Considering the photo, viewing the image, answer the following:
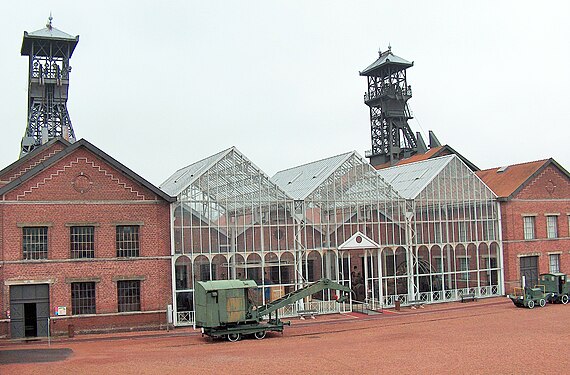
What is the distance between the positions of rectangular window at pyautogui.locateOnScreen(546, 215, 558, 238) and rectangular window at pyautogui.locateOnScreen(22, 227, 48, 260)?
102ft

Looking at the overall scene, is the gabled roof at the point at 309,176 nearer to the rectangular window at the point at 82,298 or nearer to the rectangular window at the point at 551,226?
the rectangular window at the point at 82,298

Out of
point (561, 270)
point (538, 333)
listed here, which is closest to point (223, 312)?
point (538, 333)

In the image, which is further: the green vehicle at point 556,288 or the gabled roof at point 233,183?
the green vehicle at point 556,288

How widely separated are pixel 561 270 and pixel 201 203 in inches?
1003

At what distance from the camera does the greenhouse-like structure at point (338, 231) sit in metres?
32.8

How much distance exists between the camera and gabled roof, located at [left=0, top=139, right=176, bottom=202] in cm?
2941

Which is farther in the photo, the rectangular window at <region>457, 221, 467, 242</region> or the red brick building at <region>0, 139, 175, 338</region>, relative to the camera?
the rectangular window at <region>457, 221, 467, 242</region>

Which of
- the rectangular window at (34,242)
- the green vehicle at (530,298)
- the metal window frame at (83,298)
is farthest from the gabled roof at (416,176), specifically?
the rectangular window at (34,242)

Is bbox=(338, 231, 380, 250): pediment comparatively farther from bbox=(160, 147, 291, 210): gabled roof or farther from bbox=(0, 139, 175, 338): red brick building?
bbox=(0, 139, 175, 338): red brick building

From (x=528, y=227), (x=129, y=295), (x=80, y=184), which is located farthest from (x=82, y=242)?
(x=528, y=227)

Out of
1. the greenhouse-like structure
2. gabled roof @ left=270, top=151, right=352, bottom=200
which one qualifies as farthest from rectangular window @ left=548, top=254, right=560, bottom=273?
gabled roof @ left=270, top=151, right=352, bottom=200

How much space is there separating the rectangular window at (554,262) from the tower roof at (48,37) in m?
39.0

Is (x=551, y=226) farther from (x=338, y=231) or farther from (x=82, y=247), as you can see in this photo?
(x=82, y=247)

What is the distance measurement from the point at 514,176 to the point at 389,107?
25046 mm
